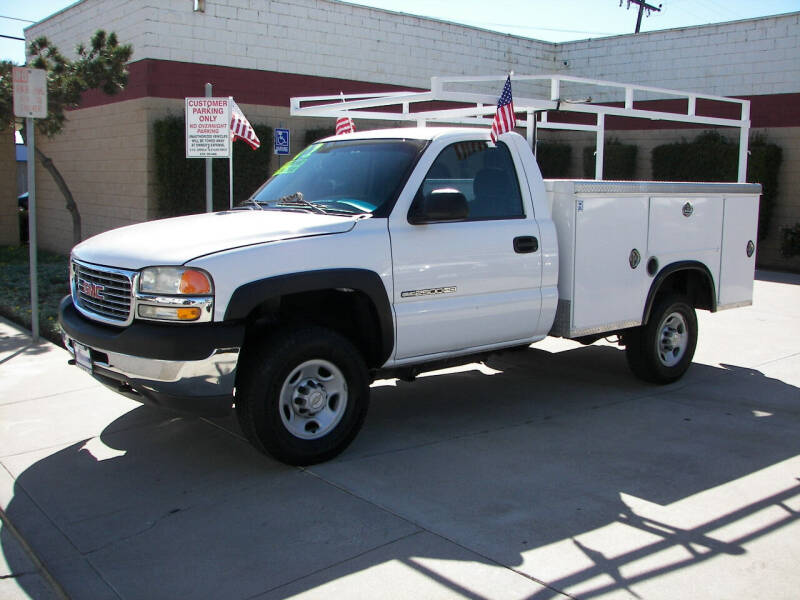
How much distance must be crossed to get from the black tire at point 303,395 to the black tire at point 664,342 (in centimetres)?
293

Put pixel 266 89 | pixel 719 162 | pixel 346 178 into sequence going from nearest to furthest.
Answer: pixel 346 178, pixel 266 89, pixel 719 162

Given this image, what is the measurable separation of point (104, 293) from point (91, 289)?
7.5 inches

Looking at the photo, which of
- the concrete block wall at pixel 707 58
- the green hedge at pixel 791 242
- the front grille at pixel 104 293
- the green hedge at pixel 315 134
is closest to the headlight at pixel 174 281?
the front grille at pixel 104 293

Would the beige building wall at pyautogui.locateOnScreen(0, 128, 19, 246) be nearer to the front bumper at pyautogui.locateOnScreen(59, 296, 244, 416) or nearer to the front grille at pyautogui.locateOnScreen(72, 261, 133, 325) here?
the front grille at pyautogui.locateOnScreen(72, 261, 133, 325)

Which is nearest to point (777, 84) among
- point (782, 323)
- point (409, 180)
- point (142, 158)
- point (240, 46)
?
point (782, 323)

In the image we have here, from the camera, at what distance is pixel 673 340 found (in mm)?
7363

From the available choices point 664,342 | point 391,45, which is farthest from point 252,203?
point 391,45

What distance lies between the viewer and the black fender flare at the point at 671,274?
6906 millimetres

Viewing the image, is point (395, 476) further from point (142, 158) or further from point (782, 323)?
point (142, 158)

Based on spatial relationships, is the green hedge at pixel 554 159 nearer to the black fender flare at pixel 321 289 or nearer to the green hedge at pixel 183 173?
the green hedge at pixel 183 173

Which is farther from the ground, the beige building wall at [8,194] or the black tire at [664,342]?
the beige building wall at [8,194]

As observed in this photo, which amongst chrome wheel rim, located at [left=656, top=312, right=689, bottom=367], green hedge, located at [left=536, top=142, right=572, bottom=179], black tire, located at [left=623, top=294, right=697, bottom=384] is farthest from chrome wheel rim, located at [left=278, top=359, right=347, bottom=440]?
green hedge, located at [left=536, top=142, right=572, bottom=179]

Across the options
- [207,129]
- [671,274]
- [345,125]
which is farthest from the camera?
[207,129]

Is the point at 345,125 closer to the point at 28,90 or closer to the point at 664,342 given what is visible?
the point at 28,90
